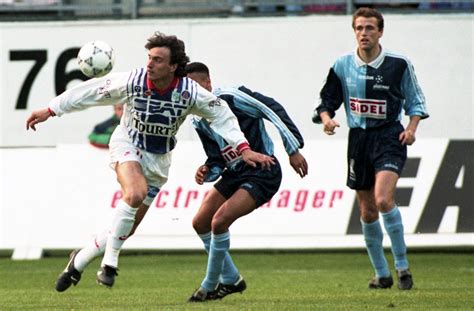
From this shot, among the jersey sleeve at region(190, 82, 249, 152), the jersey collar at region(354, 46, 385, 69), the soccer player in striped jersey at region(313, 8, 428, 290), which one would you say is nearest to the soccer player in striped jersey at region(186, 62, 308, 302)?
the jersey sleeve at region(190, 82, 249, 152)

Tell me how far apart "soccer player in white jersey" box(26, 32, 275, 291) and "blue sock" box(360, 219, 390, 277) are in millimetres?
1895

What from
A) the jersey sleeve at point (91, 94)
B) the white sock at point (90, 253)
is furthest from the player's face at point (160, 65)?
the white sock at point (90, 253)

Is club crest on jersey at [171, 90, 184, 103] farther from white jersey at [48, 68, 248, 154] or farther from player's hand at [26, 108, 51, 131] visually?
player's hand at [26, 108, 51, 131]

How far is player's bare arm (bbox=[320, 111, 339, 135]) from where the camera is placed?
10.9 metres

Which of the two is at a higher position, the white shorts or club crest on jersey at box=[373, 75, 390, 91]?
club crest on jersey at box=[373, 75, 390, 91]

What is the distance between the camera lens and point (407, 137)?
35.9 feet

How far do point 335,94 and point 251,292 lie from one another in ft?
6.15

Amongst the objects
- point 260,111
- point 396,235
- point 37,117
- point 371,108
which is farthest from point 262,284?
point 37,117

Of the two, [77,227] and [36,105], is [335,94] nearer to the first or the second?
[77,227]

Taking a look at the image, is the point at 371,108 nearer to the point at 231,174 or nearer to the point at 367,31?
the point at 367,31

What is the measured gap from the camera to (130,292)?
11133mm

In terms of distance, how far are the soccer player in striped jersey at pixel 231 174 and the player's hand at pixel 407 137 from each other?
1.10 meters

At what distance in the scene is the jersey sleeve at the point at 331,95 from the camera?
37.8 feet

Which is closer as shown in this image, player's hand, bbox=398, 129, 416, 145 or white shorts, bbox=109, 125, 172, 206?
white shorts, bbox=109, 125, 172, 206
